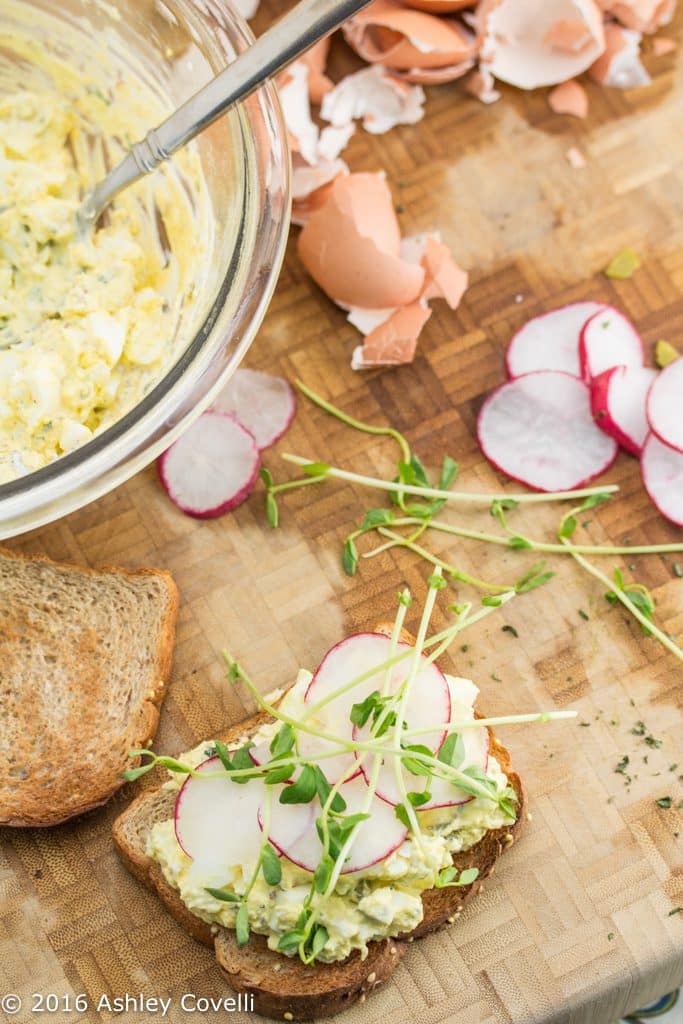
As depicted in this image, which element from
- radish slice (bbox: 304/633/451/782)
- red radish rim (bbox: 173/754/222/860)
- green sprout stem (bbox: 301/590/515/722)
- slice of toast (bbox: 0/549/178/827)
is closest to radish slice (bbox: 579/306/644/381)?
green sprout stem (bbox: 301/590/515/722)

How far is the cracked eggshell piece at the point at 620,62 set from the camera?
2.64 m

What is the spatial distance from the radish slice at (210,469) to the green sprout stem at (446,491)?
94mm

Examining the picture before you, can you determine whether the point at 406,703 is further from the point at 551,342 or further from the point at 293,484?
the point at 551,342

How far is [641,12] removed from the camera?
2.62m

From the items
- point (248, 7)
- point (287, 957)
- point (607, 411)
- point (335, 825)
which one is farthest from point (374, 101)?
point (287, 957)

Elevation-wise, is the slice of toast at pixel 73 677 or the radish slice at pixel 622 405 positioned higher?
the slice of toast at pixel 73 677

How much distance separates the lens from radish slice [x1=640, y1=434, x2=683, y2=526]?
245 centimetres

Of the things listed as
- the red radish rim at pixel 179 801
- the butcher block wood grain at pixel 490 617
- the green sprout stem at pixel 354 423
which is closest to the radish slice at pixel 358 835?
the red radish rim at pixel 179 801

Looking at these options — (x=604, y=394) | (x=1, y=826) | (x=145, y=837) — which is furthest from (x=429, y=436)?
(x=1, y=826)

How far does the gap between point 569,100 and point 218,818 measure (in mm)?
1725

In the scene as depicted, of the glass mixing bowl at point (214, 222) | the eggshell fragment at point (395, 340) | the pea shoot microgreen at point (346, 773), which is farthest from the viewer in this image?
the eggshell fragment at point (395, 340)

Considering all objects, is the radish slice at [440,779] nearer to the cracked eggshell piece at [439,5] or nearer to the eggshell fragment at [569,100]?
the eggshell fragment at [569,100]

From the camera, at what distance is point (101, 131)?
7.86 feet

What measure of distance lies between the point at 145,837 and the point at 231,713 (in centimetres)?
29
